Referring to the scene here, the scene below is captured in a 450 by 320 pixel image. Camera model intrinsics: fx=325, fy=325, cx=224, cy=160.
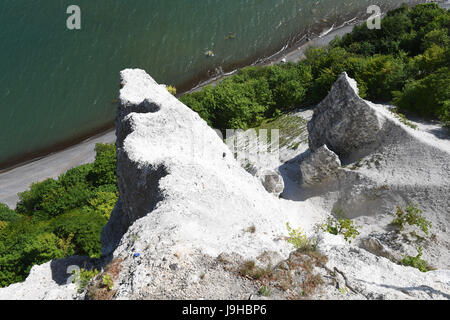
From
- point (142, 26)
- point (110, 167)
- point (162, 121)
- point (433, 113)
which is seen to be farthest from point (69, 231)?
point (142, 26)

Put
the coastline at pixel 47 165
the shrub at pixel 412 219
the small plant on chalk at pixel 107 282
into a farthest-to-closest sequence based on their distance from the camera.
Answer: the coastline at pixel 47 165 < the shrub at pixel 412 219 < the small plant on chalk at pixel 107 282

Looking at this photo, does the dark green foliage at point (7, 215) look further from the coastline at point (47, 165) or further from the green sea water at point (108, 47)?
the green sea water at point (108, 47)

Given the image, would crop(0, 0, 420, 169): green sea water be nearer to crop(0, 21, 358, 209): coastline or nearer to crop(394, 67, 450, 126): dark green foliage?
crop(0, 21, 358, 209): coastline

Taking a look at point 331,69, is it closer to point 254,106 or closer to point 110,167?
point 254,106

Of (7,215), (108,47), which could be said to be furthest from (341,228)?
(108,47)

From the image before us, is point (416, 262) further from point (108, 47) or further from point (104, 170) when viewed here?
point (108, 47)

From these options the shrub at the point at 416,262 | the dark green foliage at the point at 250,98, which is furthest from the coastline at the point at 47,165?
the shrub at the point at 416,262
